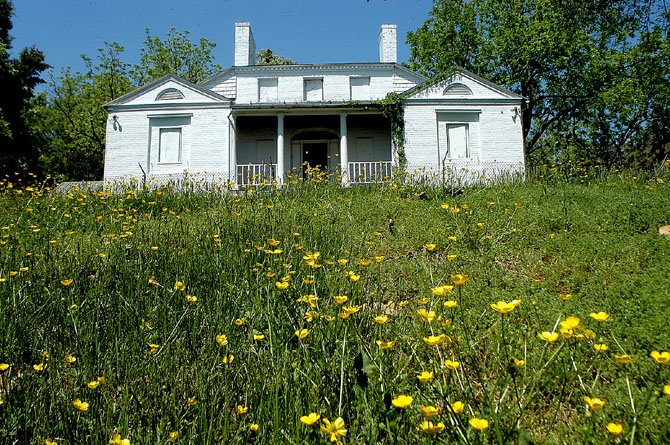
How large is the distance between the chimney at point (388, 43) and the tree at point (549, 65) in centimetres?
607

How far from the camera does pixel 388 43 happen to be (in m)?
21.5

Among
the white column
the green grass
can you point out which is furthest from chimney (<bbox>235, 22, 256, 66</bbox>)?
the green grass

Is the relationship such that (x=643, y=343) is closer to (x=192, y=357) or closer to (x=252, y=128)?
(x=192, y=357)

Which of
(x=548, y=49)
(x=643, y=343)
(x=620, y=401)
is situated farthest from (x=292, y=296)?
(x=548, y=49)

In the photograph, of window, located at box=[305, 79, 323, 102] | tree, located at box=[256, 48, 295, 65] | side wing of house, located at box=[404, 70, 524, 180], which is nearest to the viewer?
side wing of house, located at box=[404, 70, 524, 180]

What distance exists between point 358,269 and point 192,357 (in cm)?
186

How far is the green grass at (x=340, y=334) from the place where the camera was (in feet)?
6.23

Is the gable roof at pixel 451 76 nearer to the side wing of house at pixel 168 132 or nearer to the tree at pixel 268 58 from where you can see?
the side wing of house at pixel 168 132

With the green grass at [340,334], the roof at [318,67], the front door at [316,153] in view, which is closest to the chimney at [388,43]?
the roof at [318,67]

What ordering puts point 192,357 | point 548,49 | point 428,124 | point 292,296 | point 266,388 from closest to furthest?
point 266,388 → point 192,357 → point 292,296 → point 428,124 → point 548,49

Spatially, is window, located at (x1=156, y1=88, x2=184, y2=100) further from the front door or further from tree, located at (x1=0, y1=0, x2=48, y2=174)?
tree, located at (x1=0, y1=0, x2=48, y2=174)

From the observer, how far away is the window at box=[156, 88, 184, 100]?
61.3 ft

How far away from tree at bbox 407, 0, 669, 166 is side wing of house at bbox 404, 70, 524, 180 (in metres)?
8.05

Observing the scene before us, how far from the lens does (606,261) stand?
160 inches
